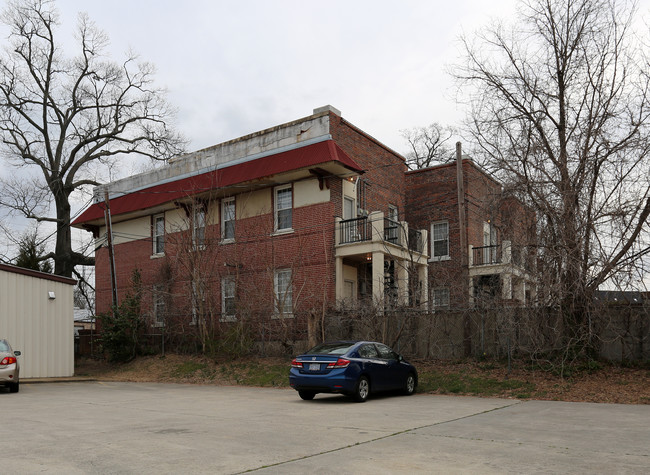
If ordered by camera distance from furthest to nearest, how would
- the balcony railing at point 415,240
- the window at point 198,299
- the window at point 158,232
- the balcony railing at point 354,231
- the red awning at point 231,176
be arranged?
the window at point 158,232 → the balcony railing at point 415,240 → the window at point 198,299 → the balcony railing at point 354,231 → the red awning at point 231,176

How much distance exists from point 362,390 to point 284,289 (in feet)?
38.7

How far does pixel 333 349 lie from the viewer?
1567 centimetres

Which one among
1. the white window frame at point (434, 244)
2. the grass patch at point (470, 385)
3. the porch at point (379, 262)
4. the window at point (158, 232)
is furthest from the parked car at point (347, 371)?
the window at point (158, 232)

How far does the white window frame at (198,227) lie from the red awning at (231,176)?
0.85 metres

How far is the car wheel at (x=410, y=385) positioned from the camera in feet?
55.9

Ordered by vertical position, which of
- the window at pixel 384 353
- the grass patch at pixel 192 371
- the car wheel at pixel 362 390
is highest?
the window at pixel 384 353

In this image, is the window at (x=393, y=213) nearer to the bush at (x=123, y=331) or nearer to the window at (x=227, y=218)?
the window at (x=227, y=218)

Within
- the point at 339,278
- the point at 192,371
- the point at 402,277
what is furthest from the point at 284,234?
the point at 192,371

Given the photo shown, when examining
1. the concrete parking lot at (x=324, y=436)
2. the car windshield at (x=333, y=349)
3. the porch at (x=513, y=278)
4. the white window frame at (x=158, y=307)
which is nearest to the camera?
the concrete parking lot at (x=324, y=436)

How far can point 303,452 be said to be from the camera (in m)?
8.27

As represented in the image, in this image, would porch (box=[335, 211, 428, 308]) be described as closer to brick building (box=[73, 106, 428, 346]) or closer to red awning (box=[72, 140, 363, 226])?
brick building (box=[73, 106, 428, 346])

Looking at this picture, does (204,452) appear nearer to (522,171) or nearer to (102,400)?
(102,400)

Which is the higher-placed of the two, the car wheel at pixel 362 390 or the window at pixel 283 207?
the window at pixel 283 207

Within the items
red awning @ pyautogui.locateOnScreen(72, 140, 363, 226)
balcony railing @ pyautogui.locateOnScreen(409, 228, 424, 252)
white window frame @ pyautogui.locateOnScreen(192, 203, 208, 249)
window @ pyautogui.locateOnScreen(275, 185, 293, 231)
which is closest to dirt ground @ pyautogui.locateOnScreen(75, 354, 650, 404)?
white window frame @ pyautogui.locateOnScreen(192, 203, 208, 249)
